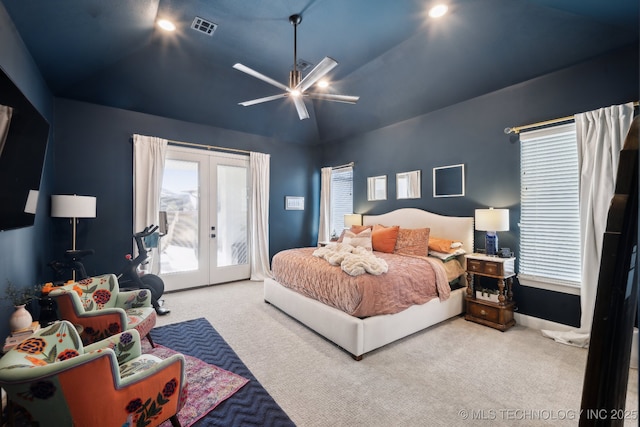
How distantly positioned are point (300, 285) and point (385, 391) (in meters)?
1.58

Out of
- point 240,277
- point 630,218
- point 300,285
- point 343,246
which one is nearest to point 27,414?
point 630,218

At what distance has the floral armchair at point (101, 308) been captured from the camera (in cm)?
226

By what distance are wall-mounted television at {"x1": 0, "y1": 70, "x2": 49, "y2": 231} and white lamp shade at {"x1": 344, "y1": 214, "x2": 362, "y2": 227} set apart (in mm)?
4504

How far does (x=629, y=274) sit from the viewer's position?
0.64 meters

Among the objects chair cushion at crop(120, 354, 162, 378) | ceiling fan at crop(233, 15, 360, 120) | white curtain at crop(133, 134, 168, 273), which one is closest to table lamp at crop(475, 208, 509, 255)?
ceiling fan at crop(233, 15, 360, 120)

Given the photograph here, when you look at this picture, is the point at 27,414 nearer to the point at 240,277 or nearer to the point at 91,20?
the point at 91,20

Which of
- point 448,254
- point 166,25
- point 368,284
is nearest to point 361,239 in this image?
point 448,254

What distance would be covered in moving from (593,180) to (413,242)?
79.7 inches

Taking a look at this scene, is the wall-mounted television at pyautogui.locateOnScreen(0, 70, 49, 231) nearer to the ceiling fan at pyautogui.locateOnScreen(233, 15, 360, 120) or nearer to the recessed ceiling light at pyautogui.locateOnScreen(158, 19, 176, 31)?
the ceiling fan at pyautogui.locateOnScreen(233, 15, 360, 120)

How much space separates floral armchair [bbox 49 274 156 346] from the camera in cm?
226

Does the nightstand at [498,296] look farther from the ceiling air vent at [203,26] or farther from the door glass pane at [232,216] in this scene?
the ceiling air vent at [203,26]

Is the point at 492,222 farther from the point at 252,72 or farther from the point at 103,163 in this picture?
the point at 103,163

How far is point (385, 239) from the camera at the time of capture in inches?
171

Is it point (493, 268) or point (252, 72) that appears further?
point (493, 268)
